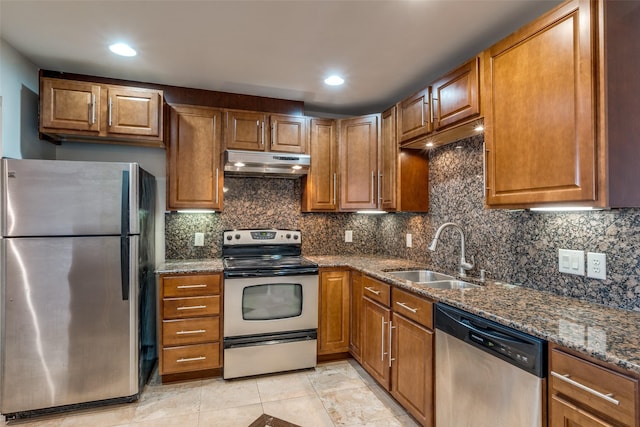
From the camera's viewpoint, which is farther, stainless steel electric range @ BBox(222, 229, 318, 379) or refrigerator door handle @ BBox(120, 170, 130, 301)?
stainless steel electric range @ BBox(222, 229, 318, 379)

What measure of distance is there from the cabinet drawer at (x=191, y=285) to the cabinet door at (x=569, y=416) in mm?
2208

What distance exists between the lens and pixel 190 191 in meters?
2.84

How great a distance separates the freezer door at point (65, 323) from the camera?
6.97 feet

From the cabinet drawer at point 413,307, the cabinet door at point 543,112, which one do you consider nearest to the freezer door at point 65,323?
the cabinet drawer at point 413,307

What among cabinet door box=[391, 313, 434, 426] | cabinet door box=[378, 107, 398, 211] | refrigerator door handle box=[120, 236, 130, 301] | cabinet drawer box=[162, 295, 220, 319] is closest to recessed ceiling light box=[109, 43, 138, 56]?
refrigerator door handle box=[120, 236, 130, 301]

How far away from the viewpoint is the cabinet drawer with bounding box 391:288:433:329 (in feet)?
6.17

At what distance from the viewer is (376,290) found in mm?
2482

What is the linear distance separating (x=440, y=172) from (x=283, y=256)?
1.69m

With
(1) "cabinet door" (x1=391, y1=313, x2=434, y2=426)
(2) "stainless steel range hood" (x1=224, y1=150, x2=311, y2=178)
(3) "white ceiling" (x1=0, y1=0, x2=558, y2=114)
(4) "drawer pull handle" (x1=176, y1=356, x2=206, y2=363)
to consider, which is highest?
(3) "white ceiling" (x1=0, y1=0, x2=558, y2=114)

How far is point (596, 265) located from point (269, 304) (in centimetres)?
218

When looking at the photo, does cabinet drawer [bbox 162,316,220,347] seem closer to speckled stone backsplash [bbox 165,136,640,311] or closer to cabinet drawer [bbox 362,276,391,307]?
speckled stone backsplash [bbox 165,136,640,311]

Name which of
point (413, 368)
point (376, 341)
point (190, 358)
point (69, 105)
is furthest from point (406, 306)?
point (69, 105)

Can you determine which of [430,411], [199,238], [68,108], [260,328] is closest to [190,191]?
[199,238]

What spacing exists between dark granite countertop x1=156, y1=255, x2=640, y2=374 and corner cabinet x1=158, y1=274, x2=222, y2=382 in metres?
1.42
